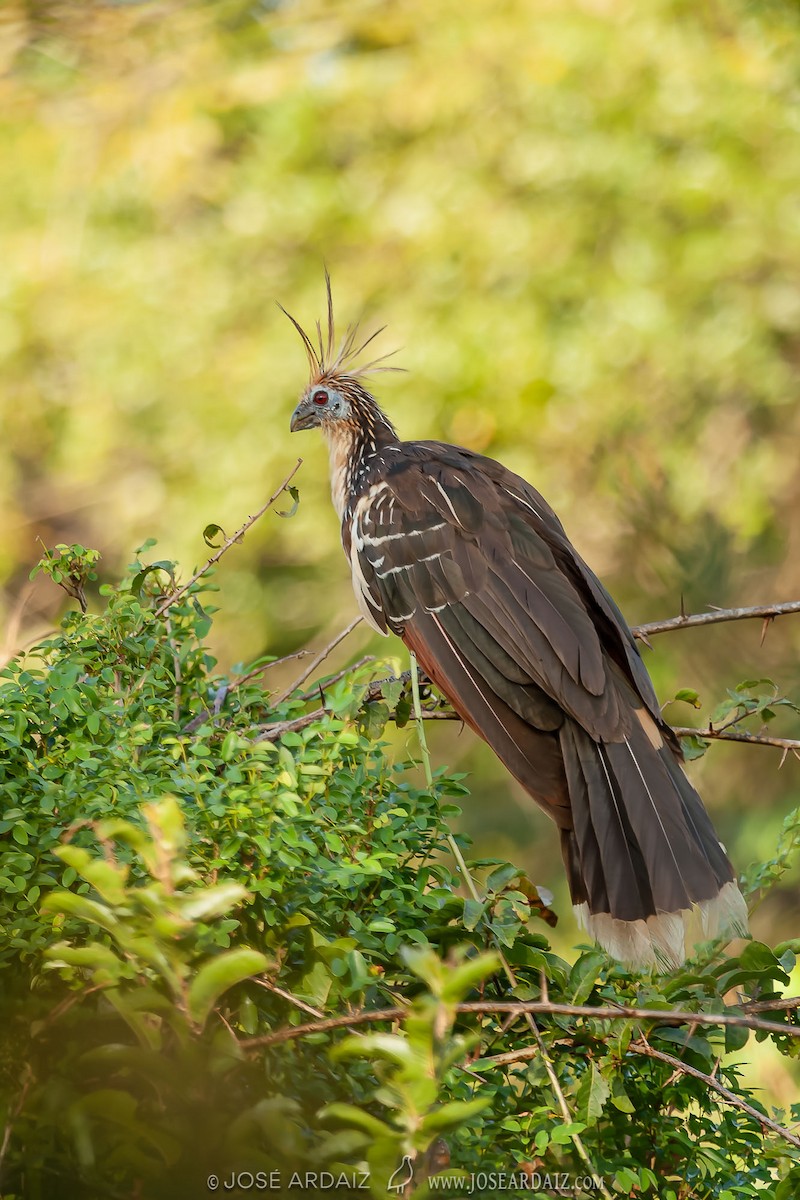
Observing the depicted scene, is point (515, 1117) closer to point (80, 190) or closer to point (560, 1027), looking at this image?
point (560, 1027)

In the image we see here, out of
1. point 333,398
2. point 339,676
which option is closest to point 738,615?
point 339,676

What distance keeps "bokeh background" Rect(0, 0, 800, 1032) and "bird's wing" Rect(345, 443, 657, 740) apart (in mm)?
2780

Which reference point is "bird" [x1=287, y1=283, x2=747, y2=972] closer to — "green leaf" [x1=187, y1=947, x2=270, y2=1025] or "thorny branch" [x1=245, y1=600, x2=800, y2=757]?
"thorny branch" [x1=245, y1=600, x2=800, y2=757]

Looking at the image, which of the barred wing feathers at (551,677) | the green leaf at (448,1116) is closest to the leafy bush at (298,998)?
the green leaf at (448,1116)

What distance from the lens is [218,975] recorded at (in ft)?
3.94

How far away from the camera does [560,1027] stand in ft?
5.69

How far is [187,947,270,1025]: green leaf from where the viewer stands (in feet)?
3.88

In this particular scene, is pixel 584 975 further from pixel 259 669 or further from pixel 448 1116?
pixel 259 669

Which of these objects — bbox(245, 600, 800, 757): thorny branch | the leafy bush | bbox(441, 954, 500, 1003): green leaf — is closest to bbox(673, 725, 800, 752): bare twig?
bbox(245, 600, 800, 757): thorny branch

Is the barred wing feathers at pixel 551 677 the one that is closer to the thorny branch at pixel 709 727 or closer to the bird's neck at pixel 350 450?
the thorny branch at pixel 709 727

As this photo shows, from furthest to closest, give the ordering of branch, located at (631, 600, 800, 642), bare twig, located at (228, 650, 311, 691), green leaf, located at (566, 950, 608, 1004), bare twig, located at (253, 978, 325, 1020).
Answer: branch, located at (631, 600, 800, 642) → bare twig, located at (228, 650, 311, 691) → green leaf, located at (566, 950, 608, 1004) → bare twig, located at (253, 978, 325, 1020)

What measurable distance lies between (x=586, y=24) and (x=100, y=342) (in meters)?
3.42

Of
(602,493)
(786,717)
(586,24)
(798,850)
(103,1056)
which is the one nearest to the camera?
(103,1056)

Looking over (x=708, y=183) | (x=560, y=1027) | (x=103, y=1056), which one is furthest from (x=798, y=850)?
(x=708, y=183)
